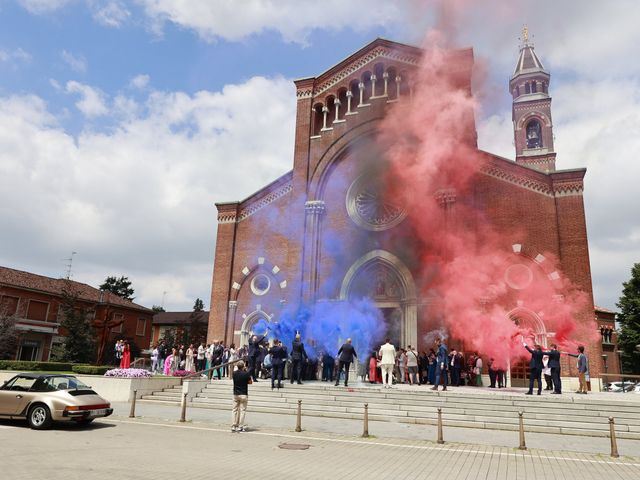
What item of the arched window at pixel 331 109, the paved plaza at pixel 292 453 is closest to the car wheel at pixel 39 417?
the paved plaza at pixel 292 453

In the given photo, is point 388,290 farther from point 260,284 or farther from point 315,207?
point 260,284

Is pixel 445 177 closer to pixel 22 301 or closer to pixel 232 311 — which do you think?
pixel 232 311

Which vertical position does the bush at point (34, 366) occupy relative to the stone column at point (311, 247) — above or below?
below

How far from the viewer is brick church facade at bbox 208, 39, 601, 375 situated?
70.9ft

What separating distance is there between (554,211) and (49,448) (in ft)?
70.2

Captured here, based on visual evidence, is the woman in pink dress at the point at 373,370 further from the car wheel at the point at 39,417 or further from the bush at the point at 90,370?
the car wheel at the point at 39,417

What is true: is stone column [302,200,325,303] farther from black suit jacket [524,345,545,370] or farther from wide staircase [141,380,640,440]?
black suit jacket [524,345,545,370]

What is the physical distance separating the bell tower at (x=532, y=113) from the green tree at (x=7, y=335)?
155ft

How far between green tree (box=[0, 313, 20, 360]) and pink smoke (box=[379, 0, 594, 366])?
28.8 metres

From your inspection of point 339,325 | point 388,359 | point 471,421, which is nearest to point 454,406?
point 471,421

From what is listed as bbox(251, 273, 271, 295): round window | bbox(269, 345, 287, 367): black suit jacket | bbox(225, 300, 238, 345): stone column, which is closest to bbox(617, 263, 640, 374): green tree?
bbox(251, 273, 271, 295): round window

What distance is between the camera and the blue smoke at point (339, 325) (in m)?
23.3

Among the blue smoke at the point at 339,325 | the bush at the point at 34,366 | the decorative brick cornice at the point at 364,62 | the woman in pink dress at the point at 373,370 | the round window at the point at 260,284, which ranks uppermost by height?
the decorative brick cornice at the point at 364,62

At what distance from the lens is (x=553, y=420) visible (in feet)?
41.9
